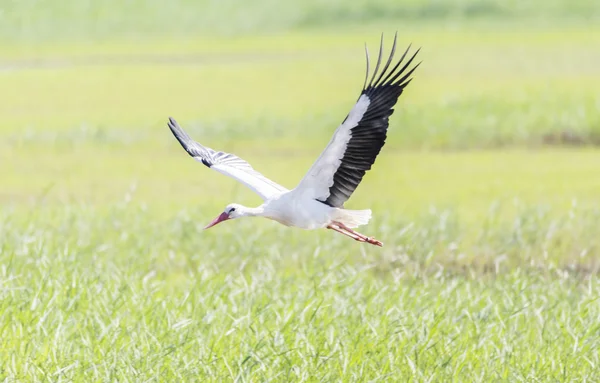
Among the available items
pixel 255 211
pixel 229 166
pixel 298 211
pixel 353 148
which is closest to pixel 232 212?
pixel 255 211

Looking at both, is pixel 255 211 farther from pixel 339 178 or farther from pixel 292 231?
pixel 292 231

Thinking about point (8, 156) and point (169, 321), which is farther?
point (8, 156)

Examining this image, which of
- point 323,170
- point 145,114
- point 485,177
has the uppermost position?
point 323,170

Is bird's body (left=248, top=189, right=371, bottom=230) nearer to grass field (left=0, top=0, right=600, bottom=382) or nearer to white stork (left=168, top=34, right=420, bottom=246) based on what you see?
white stork (left=168, top=34, right=420, bottom=246)

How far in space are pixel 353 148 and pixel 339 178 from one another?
178mm

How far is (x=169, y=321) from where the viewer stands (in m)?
7.13

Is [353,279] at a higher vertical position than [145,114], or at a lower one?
higher

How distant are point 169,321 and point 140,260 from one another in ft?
7.58

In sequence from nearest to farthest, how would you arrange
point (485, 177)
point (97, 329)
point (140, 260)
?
point (97, 329), point (140, 260), point (485, 177)

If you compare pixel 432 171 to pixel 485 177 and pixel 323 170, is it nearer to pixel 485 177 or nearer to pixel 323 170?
pixel 485 177

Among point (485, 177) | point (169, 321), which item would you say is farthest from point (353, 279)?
point (485, 177)

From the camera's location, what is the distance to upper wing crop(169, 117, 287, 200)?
206 inches

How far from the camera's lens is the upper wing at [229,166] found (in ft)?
17.2

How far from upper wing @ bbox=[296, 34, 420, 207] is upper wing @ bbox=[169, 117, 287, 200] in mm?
194
